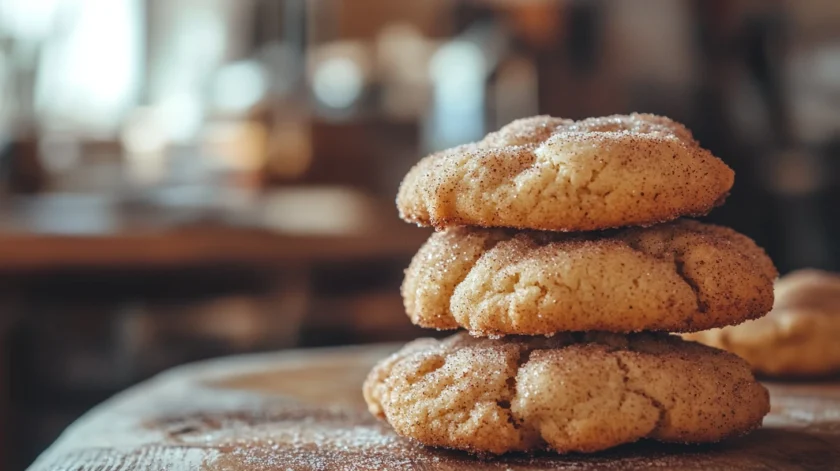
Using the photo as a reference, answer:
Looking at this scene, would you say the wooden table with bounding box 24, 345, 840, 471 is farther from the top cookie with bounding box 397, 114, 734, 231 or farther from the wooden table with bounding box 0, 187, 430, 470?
the wooden table with bounding box 0, 187, 430, 470

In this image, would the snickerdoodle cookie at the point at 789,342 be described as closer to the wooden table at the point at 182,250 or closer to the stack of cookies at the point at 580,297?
the stack of cookies at the point at 580,297

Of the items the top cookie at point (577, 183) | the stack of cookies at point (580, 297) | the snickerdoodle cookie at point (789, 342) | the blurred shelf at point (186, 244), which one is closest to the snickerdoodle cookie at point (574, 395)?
the stack of cookies at point (580, 297)

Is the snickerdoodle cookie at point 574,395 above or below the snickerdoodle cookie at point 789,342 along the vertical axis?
above

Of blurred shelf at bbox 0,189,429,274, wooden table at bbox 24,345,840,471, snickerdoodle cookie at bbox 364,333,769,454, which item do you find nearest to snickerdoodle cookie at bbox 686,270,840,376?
wooden table at bbox 24,345,840,471

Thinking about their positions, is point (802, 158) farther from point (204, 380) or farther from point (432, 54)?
point (204, 380)

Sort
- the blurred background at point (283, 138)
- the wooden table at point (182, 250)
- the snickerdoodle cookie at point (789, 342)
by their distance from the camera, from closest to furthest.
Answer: the snickerdoodle cookie at point (789, 342) < the wooden table at point (182, 250) < the blurred background at point (283, 138)

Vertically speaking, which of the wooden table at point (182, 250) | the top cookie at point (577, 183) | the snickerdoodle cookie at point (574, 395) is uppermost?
the top cookie at point (577, 183)

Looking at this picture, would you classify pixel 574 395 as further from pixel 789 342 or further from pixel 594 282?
pixel 789 342

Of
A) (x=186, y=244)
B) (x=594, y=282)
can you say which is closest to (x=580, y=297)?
(x=594, y=282)
